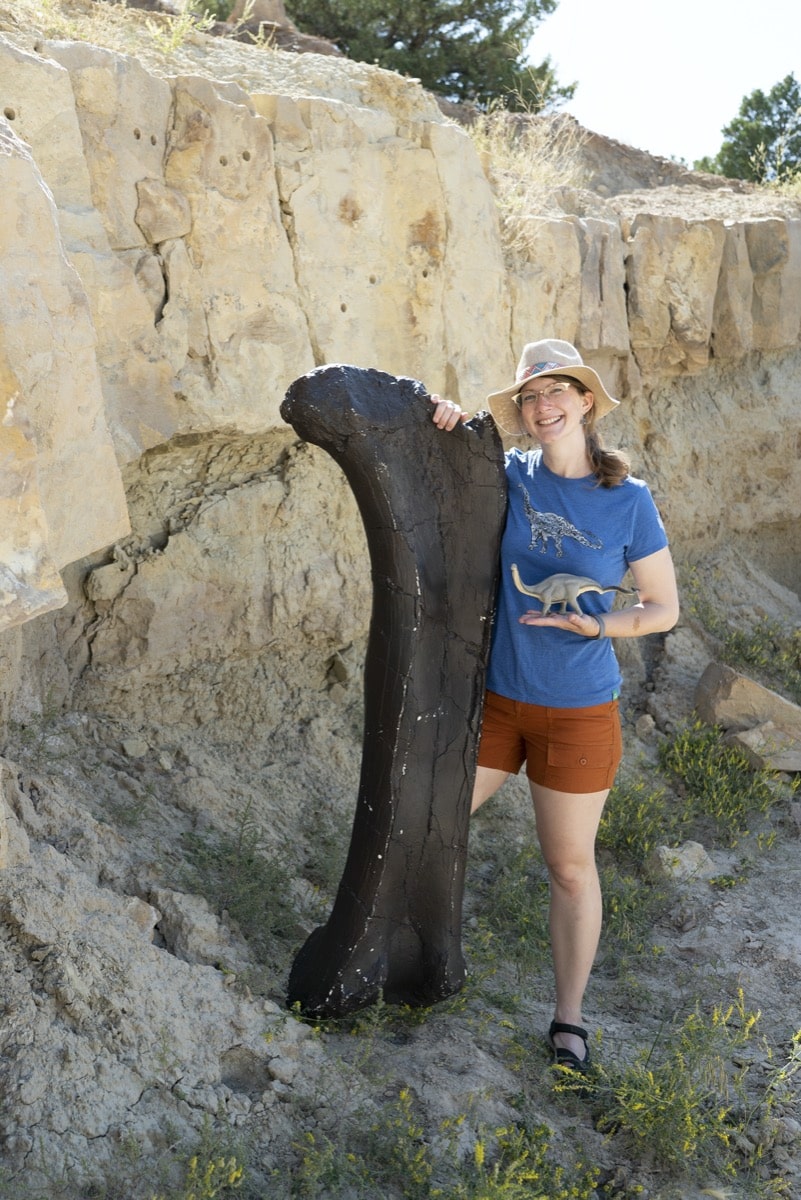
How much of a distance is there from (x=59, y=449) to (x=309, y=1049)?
1.71 m

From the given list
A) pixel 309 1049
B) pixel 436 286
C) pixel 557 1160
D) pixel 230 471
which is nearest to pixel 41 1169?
pixel 309 1049

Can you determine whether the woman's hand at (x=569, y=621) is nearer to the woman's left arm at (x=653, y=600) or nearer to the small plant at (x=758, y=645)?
the woman's left arm at (x=653, y=600)

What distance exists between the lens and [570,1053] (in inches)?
129

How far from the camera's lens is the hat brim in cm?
306

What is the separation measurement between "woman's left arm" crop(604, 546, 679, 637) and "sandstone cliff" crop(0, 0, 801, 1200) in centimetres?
143

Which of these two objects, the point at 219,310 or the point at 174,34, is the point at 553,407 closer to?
the point at 219,310

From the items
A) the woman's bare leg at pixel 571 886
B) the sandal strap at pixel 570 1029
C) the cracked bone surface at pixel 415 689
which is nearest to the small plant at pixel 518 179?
the cracked bone surface at pixel 415 689

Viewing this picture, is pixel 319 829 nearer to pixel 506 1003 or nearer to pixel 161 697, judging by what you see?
pixel 161 697

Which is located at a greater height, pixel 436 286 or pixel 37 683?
pixel 436 286

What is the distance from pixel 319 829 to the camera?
4492mm

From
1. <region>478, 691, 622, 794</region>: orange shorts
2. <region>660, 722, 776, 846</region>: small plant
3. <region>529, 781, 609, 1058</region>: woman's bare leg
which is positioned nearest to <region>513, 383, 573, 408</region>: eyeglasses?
<region>478, 691, 622, 794</region>: orange shorts

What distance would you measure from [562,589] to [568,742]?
421mm

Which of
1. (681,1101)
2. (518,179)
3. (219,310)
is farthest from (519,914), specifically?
(518,179)

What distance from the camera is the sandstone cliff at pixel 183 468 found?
2762 millimetres
